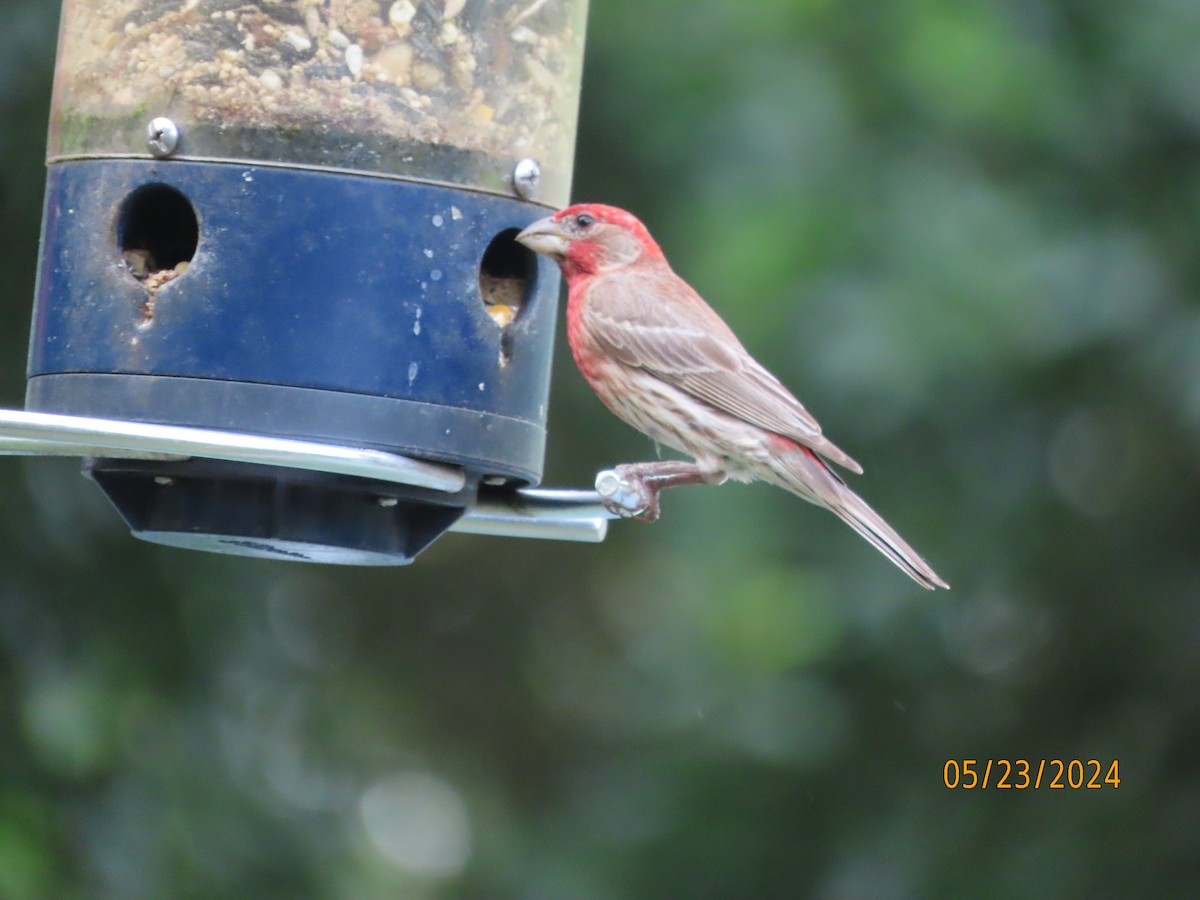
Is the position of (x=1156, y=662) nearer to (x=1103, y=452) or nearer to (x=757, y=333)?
(x=1103, y=452)

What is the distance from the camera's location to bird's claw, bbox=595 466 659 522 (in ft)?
15.0

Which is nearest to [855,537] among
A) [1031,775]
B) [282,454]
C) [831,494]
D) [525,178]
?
[1031,775]

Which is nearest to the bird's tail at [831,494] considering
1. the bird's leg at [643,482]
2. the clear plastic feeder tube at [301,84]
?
the bird's leg at [643,482]

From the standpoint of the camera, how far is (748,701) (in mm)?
8234

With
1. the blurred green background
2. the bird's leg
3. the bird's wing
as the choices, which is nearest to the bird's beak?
the bird's leg

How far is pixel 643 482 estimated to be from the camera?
4.96m

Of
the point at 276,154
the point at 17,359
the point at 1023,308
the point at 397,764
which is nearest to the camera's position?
the point at 276,154

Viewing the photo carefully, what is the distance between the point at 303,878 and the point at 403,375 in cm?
320

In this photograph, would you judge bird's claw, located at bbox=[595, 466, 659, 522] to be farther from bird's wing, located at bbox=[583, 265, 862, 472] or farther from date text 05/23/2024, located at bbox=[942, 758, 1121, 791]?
date text 05/23/2024, located at bbox=[942, 758, 1121, 791]

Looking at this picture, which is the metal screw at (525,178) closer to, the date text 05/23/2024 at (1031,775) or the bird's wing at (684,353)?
the bird's wing at (684,353)

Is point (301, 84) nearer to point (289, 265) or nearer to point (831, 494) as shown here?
point (289, 265)

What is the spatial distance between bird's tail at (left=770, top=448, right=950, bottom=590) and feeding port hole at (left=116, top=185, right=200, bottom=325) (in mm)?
1873

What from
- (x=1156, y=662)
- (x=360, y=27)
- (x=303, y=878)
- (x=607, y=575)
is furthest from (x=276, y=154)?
(x=607, y=575)

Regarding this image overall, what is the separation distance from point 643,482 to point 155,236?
136 cm
